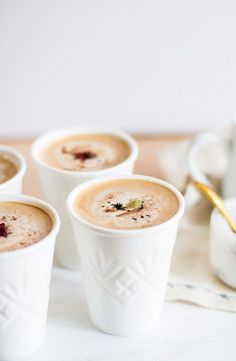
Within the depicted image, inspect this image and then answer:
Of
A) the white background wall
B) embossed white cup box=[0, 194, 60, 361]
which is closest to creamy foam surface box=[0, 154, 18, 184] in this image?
embossed white cup box=[0, 194, 60, 361]

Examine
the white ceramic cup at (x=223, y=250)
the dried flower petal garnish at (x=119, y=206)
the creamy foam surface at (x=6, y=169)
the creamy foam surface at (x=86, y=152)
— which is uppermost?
the dried flower petal garnish at (x=119, y=206)

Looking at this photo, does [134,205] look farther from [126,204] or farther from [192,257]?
[192,257]

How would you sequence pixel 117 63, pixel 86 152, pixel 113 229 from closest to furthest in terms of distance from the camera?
pixel 113 229 < pixel 86 152 < pixel 117 63

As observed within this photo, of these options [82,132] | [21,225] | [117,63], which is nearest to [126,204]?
[21,225]

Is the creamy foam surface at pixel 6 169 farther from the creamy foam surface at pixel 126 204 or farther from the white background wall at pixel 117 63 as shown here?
the white background wall at pixel 117 63

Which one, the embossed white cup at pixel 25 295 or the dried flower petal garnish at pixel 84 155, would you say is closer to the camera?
the embossed white cup at pixel 25 295

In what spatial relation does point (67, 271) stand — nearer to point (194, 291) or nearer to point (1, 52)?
point (194, 291)

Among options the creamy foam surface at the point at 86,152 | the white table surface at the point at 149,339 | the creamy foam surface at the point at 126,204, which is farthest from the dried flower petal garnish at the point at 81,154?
the white table surface at the point at 149,339
